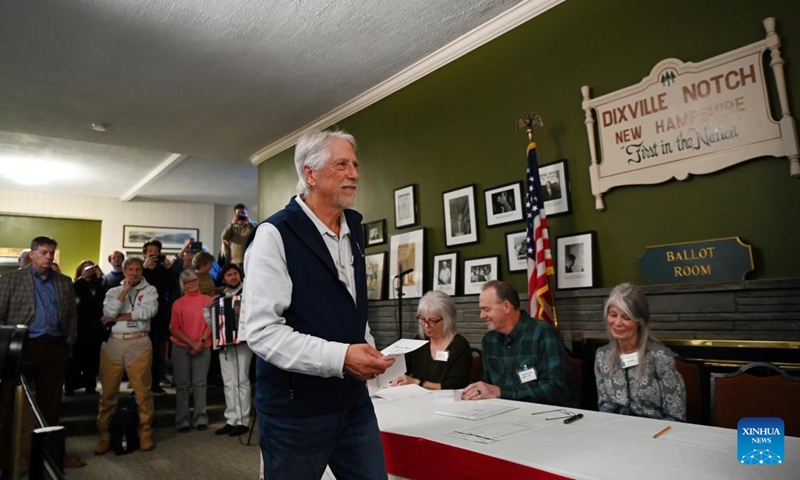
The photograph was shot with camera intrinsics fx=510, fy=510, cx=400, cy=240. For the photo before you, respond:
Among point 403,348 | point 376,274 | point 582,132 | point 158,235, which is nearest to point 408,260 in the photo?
point 376,274

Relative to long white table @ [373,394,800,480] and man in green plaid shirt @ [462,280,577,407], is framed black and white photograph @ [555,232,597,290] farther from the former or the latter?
long white table @ [373,394,800,480]

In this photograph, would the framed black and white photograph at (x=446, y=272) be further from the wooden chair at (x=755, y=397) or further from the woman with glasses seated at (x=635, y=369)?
the wooden chair at (x=755, y=397)

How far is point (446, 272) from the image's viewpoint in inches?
162

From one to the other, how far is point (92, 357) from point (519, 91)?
18.8ft

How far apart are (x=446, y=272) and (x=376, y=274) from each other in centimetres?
96

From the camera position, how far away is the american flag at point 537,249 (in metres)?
3.09

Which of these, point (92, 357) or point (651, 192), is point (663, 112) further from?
point (92, 357)

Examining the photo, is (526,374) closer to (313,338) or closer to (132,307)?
(313,338)

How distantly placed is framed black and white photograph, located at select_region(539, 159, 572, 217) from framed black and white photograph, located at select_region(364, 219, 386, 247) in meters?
1.84

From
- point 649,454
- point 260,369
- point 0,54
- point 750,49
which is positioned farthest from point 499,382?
point 0,54

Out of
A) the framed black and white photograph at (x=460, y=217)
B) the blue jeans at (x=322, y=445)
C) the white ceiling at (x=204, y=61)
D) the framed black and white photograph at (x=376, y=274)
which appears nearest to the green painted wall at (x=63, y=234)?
the white ceiling at (x=204, y=61)

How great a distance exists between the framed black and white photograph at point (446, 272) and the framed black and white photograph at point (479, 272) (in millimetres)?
101

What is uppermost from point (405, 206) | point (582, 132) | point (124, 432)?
point (582, 132)

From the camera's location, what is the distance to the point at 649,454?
1.24 metres
